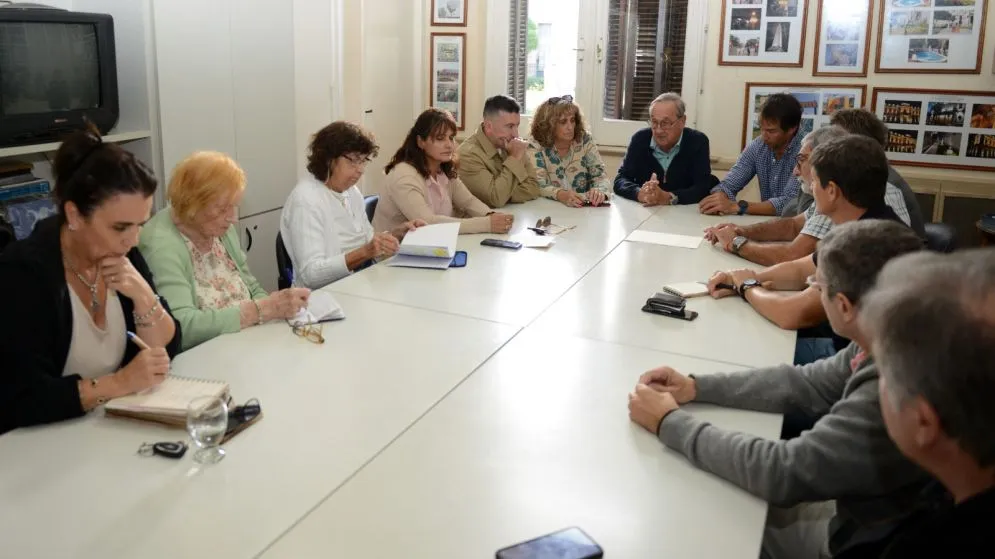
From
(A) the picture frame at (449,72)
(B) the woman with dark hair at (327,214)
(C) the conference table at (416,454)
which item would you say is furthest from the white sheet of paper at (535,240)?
(A) the picture frame at (449,72)

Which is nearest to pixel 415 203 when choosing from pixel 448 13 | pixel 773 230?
pixel 773 230

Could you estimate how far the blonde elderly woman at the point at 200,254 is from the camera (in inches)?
93.7

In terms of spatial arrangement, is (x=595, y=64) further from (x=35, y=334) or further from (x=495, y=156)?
(x=35, y=334)

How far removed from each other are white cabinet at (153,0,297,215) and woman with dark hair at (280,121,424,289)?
4.24 feet

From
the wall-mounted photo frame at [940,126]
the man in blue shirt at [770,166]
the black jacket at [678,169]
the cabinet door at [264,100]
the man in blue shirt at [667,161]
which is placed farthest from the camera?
the wall-mounted photo frame at [940,126]

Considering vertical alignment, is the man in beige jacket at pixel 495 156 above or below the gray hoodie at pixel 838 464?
above

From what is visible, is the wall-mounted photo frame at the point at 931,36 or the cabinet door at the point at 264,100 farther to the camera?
the wall-mounted photo frame at the point at 931,36

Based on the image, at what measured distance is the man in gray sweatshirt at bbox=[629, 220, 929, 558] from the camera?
4.90 ft

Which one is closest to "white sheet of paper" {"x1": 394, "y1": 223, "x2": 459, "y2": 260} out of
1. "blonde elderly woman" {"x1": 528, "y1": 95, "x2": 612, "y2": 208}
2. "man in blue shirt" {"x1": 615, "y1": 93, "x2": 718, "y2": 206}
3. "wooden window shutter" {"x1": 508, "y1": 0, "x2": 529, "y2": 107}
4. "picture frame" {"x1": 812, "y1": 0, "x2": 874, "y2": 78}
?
"blonde elderly woman" {"x1": 528, "y1": 95, "x2": 612, "y2": 208}

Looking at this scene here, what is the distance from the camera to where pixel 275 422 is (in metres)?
1.81

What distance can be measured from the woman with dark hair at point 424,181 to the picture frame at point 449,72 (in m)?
2.24

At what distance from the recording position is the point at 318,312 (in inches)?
99.2

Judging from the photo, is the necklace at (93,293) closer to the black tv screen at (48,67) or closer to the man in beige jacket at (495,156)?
the black tv screen at (48,67)

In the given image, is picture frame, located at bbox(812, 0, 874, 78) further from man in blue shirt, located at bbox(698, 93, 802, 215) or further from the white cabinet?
the white cabinet
